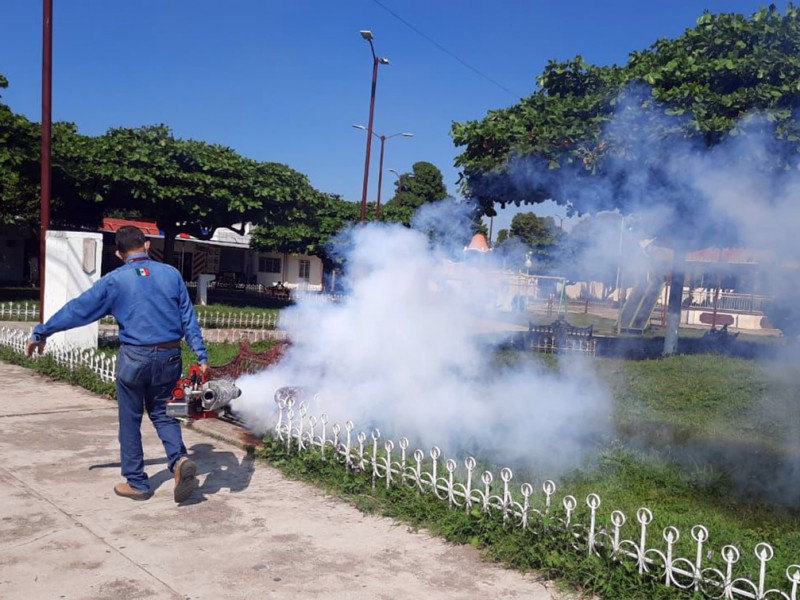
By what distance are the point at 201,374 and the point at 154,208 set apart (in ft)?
58.2

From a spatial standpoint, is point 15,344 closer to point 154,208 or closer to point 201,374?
point 201,374

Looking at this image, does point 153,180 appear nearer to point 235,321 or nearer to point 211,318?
point 211,318

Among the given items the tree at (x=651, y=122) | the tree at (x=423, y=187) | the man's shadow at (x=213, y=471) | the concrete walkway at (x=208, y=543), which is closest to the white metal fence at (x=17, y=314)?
the tree at (x=651, y=122)

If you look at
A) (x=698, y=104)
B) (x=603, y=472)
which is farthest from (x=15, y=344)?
(x=698, y=104)

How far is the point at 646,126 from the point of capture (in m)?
Answer: 8.68

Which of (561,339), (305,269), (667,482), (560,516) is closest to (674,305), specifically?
(561,339)

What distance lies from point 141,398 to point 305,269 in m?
38.4

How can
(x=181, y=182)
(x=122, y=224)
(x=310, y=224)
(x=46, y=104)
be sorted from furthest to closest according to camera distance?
(x=122, y=224), (x=310, y=224), (x=181, y=182), (x=46, y=104)

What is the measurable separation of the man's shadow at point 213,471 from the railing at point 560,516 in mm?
438

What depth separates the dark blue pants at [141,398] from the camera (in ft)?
15.3

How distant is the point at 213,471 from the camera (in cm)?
552

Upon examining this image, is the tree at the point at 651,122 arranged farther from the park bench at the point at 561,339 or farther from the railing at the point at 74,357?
the railing at the point at 74,357

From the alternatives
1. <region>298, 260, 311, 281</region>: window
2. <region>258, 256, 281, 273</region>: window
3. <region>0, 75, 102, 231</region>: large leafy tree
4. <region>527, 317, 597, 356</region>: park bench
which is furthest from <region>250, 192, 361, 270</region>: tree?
<region>258, 256, 281, 273</region>: window

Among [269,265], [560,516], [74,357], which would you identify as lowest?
[74,357]
